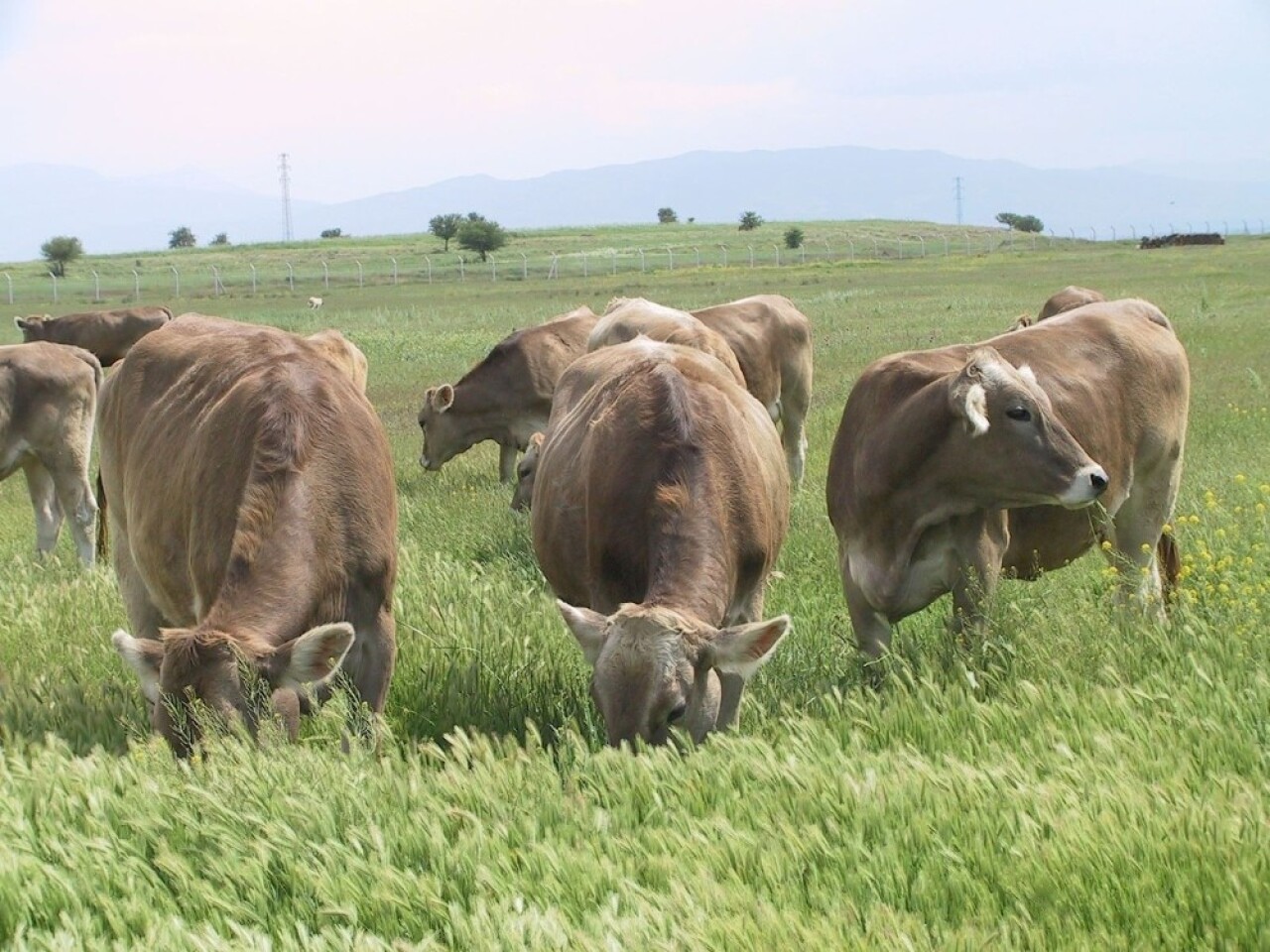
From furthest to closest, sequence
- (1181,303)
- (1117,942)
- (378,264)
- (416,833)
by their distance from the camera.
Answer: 1. (378,264)
2. (1181,303)
3. (416,833)
4. (1117,942)

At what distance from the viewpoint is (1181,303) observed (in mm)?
38906

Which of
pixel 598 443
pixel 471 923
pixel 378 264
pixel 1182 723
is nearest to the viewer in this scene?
pixel 471 923

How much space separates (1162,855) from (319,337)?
1047cm

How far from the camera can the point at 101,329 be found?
3281cm

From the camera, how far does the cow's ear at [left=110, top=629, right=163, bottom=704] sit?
5.58 metres

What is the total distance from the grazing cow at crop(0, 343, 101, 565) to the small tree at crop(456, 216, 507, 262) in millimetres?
90210

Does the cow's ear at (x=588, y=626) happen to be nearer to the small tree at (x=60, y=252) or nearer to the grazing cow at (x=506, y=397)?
the grazing cow at (x=506, y=397)

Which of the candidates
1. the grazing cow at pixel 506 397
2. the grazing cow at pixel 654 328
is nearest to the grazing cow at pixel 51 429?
the grazing cow at pixel 506 397

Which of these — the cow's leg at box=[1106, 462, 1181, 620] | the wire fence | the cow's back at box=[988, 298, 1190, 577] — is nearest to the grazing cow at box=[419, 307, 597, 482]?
the cow's back at box=[988, 298, 1190, 577]

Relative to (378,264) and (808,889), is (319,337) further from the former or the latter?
(378,264)

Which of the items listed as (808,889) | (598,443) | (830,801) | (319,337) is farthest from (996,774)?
(319,337)

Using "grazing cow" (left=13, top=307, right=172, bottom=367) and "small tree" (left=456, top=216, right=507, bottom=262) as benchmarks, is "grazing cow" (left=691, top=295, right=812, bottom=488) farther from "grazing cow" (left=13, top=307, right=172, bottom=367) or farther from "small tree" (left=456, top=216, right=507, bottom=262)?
"small tree" (left=456, top=216, right=507, bottom=262)

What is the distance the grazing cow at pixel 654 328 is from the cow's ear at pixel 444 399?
6.85 ft

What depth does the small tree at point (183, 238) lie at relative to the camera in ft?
531
